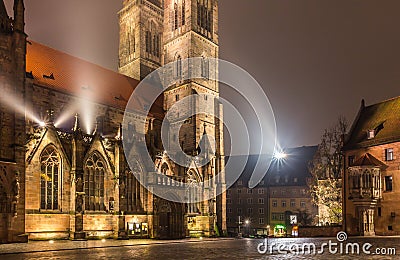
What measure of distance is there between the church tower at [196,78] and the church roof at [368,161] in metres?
14.5

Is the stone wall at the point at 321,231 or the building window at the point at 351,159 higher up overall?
the building window at the point at 351,159

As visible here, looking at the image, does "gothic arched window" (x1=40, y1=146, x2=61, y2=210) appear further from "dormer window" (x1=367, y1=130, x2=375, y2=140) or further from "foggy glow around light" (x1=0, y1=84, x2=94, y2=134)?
"dormer window" (x1=367, y1=130, x2=375, y2=140)

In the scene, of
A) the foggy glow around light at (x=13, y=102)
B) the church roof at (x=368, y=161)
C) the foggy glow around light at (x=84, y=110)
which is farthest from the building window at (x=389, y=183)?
the foggy glow around light at (x=13, y=102)

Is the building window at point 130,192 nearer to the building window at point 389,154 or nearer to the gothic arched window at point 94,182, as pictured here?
the gothic arched window at point 94,182

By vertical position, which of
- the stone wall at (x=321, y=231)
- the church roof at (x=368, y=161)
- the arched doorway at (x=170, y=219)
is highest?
the church roof at (x=368, y=161)

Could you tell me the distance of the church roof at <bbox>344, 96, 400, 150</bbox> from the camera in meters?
42.1

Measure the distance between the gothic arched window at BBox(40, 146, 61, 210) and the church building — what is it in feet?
0.23

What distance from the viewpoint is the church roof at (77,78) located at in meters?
41.3

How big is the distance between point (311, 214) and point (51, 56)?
47.8 meters

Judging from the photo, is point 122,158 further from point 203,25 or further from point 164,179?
point 203,25

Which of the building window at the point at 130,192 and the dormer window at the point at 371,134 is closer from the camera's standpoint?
the building window at the point at 130,192

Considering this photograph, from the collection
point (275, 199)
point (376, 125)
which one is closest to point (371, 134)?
point (376, 125)

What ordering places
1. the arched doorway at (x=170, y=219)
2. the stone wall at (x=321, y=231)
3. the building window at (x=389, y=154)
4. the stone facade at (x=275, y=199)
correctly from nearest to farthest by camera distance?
the arched doorway at (x=170, y=219) → the building window at (x=389, y=154) → the stone wall at (x=321, y=231) → the stone facade at (x=275, y=199)

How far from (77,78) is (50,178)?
1372 cm
